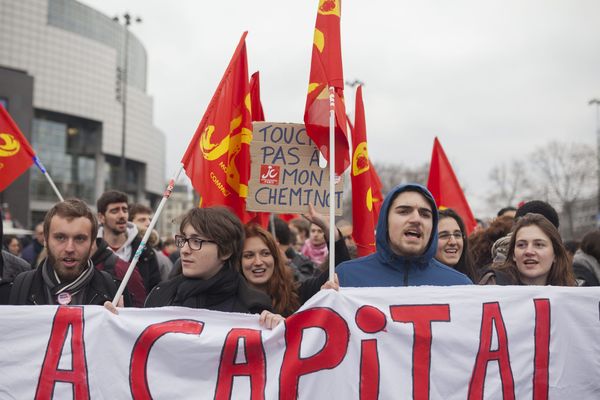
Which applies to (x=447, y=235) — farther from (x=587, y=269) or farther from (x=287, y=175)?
(x=587, y=269)

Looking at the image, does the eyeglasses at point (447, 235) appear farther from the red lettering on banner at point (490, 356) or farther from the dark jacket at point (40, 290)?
the dark jacket at point (40, 290)

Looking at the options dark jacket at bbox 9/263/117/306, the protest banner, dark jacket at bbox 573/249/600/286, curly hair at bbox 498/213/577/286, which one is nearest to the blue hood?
the protest banner

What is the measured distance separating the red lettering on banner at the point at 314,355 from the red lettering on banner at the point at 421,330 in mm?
294

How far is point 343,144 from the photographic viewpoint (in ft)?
12.4

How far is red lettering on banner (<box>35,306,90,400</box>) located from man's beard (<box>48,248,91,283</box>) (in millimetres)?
283

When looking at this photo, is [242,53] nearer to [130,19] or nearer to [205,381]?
[205,381]

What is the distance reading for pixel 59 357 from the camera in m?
2.82

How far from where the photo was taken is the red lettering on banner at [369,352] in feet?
9.12

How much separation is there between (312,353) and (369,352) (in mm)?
272

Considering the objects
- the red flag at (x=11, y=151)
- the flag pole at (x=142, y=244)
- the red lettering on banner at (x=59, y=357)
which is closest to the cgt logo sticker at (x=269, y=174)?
the flag pole at (x=142, y=244)

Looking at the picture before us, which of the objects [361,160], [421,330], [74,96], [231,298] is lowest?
[421,330]

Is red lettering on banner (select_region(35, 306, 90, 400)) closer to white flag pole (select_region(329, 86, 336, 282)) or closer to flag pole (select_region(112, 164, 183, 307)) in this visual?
flag pole (select_region(112, 164, 183, 307))

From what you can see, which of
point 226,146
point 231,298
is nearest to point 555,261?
point 231,298

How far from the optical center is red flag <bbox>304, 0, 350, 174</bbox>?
11.9 ft
